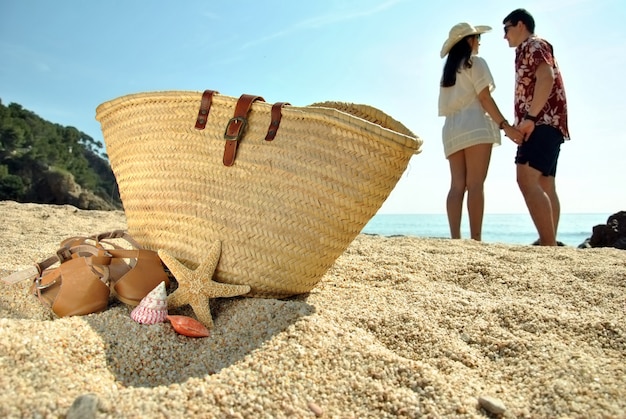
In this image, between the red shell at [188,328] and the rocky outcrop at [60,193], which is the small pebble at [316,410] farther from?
the rocky outcrop at [60,193]

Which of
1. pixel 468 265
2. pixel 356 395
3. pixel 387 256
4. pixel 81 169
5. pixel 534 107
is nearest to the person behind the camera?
pixel 356 395

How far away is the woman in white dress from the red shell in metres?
3.52

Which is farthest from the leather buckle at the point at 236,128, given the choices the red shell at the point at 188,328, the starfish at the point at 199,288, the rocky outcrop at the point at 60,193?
the rocky outcrop at the point at 60,193

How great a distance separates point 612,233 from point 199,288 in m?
5.75

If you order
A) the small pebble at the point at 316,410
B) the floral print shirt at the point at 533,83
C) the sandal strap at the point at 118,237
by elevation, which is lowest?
the small pebble at the point at 316,410

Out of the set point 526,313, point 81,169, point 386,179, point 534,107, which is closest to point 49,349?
point 386,179

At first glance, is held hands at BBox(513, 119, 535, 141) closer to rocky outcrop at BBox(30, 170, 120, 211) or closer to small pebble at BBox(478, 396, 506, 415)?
small pebble at BBox(478, 396, 506, 415)

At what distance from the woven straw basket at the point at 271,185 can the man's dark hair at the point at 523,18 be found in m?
2.99

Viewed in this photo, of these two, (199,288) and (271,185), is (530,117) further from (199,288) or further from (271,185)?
(199,288)

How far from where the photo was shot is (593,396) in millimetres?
1408

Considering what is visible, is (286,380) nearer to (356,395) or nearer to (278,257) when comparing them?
(356,395)

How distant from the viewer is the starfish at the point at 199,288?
1941 mm

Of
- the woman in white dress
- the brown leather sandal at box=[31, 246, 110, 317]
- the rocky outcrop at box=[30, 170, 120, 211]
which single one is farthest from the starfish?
the rocky outcrop at box=[30, 170, 120, 211]

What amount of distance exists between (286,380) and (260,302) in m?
0.58
